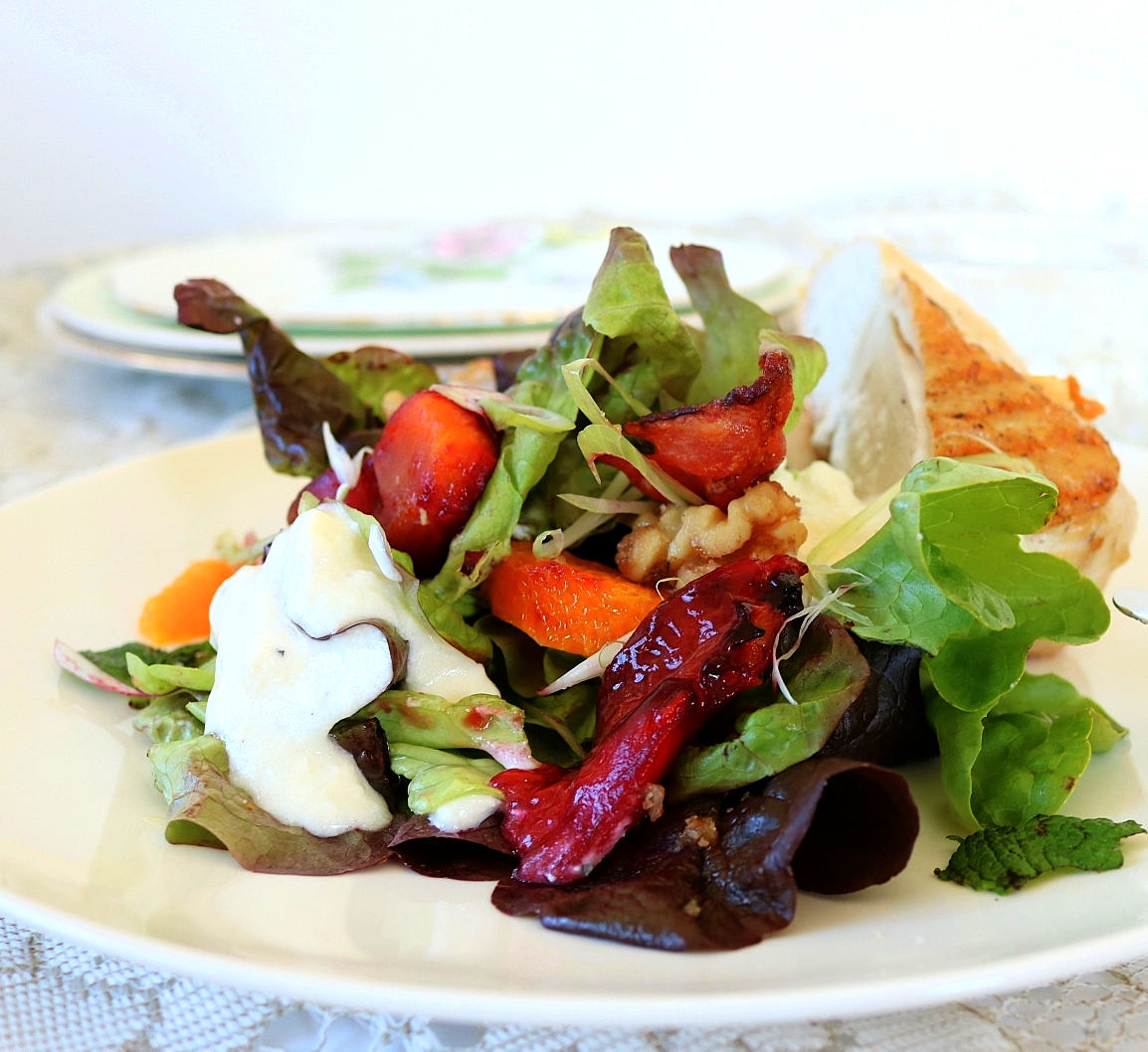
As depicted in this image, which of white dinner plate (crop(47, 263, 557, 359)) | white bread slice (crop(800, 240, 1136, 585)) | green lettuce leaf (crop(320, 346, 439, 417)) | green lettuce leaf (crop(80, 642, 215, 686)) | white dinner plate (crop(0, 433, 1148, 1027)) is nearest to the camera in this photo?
white dinner plate (crop(0, 433, 1148, 1027))

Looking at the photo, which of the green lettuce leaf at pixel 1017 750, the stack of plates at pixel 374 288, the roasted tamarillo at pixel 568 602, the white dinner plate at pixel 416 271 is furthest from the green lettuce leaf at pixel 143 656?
the white dinner plate at pixel 416 271

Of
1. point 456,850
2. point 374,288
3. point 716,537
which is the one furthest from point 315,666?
point 374,288

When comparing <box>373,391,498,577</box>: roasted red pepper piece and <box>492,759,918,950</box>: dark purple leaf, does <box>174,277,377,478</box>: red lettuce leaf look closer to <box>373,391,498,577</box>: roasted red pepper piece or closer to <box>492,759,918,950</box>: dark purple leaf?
<box>373,391,498,577</box>: roasted red pepper piece

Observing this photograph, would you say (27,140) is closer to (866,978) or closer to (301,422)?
(301,422)

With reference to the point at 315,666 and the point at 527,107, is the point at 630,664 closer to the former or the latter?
the point at 315,666

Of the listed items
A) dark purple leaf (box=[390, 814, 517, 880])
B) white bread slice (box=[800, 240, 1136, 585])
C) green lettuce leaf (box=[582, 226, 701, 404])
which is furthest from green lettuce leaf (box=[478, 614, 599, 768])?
white bread slice (box=[800, 240, 1136, 585])

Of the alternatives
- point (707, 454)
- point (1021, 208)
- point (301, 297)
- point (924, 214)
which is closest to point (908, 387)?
point (707, 454)

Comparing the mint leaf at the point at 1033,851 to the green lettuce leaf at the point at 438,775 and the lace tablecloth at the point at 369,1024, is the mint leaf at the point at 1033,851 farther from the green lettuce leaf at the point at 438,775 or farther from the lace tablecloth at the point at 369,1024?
the green lettuce leaf at the point at 438,775
